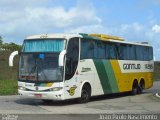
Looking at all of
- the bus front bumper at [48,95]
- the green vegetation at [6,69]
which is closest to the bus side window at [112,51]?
the bus front bumper at [48,95]

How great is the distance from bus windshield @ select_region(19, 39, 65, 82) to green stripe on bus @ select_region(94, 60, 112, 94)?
3247 mm

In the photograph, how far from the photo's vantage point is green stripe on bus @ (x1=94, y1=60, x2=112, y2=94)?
23.8m

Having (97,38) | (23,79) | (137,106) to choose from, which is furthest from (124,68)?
(23,79)

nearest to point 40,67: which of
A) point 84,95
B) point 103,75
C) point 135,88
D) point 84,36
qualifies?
point 84,95

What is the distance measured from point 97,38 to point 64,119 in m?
8.94

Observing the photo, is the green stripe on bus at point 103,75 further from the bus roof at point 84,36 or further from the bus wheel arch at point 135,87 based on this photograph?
the bus wheel arch at point 135,87

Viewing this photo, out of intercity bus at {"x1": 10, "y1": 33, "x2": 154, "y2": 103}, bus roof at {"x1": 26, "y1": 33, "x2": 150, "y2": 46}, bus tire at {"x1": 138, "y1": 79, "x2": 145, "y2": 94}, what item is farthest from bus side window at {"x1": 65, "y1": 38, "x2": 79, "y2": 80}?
bus tire at {"x1": 138, "y1": 79, "x2": 145, "y2": 94}

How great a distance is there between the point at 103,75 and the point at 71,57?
12.4 feet

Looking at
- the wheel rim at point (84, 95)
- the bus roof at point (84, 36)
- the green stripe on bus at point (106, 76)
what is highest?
the bus roof at point (84, 36)

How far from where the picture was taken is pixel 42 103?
22.6 metres

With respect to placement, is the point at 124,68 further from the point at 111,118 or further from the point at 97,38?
the point at 111,118

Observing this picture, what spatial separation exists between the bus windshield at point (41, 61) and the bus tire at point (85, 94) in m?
2.25

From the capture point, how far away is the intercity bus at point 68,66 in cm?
2061

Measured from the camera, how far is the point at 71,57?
69.5ft
